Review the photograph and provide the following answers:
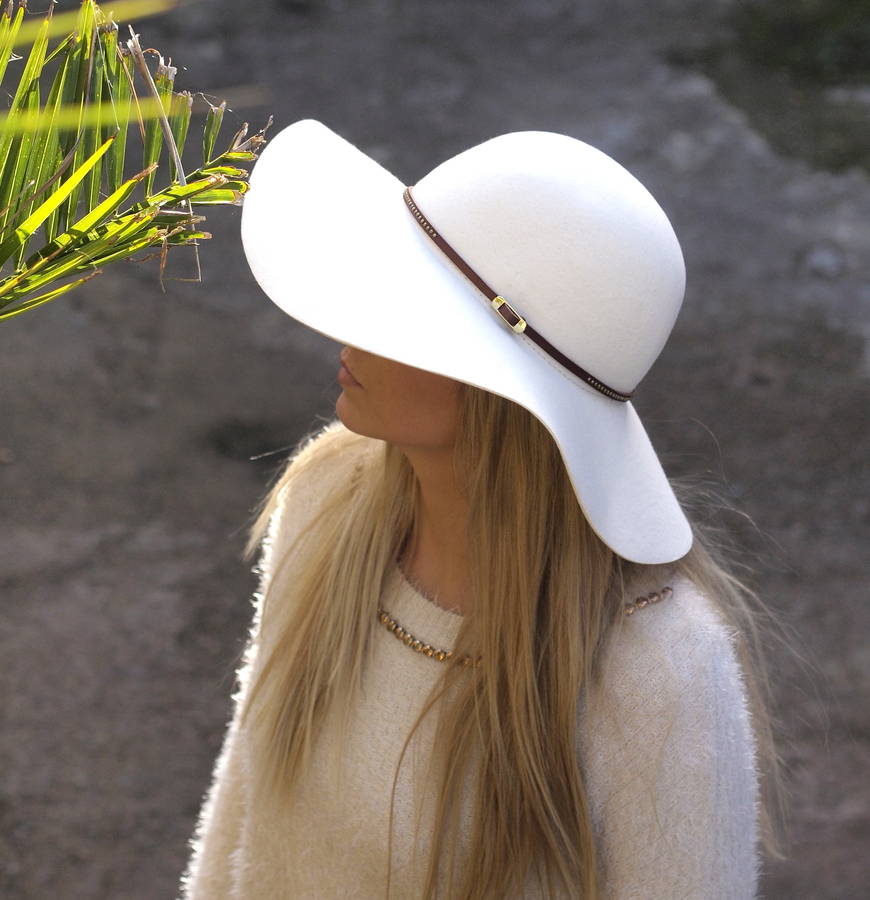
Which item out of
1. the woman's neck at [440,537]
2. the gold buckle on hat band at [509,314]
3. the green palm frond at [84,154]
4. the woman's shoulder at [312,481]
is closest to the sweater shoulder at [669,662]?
the woman's neck at [440,537]

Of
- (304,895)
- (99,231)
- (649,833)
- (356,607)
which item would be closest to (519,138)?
(99,231)

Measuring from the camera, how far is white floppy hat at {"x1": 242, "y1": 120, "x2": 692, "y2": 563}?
1.11m

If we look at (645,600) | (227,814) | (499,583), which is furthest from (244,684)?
(645,600)

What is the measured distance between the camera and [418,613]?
1404 millimetres

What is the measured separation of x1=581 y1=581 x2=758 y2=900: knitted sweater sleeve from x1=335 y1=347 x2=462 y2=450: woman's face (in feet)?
0.91

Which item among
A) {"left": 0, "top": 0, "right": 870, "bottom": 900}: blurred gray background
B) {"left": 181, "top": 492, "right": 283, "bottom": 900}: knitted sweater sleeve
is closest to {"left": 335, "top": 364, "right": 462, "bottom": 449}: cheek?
{"left": 181, "top": 492, "right": 283, "bottom": 900}: knitted sweater sleeve

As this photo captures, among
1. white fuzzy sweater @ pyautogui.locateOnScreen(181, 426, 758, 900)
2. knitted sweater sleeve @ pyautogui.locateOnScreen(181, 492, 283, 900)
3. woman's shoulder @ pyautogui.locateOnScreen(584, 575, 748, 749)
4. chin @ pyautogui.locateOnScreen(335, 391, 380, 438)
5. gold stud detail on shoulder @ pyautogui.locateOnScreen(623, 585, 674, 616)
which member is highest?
chin @ pyautogui.locateOnScreen(335, 391, 380, 438)

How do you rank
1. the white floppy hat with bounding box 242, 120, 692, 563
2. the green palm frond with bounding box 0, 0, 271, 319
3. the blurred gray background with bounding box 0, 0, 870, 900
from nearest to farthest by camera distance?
the green palm frond with bounding box 0, 0, 271, 319
the white floppy hat with bounding box 242, 120, 692, 563
the blurred gray background with bounding box 0, 0, 870, 900

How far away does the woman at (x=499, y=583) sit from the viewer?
44.6 inches

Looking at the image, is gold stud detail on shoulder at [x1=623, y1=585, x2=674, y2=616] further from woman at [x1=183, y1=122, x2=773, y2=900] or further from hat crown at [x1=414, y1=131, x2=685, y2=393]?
hat crown at [x1=414, y1=131, x2=685, y2=393]

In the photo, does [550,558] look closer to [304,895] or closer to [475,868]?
[475,868]

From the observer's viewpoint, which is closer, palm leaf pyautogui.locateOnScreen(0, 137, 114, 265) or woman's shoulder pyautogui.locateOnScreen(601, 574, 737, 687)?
palm leaf pyautogui.locateOnScreen(0, 137, 114, 265)

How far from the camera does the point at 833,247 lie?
195 inches

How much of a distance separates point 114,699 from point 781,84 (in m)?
4.62
